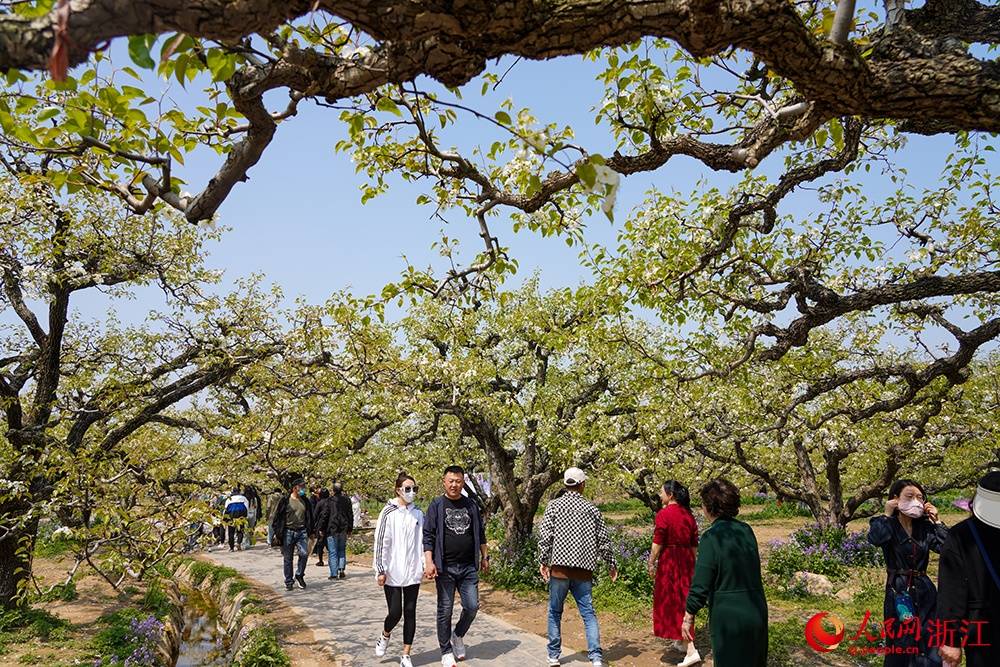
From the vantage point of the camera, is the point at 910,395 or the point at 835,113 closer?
the point at 835,113

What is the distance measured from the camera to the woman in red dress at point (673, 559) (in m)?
7.56

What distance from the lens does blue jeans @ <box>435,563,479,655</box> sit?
276 inches

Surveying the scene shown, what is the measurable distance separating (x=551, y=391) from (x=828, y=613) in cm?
672

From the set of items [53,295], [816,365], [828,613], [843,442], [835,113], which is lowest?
[828,613]

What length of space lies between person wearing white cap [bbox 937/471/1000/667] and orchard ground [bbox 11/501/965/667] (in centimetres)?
375

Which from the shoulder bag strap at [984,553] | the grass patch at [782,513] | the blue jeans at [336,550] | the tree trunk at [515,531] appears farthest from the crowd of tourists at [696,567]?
the grass patch at [782,513]

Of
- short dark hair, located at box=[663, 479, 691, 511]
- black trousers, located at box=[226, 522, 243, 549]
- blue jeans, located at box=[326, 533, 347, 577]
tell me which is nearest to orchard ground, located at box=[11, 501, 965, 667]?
blue jeans, located at box=[326, 533, 347, 577]

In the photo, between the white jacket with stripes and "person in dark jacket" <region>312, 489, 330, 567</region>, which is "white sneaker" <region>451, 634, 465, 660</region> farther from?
"person in dark jacket" <region>312, 489, 330, 567</region>

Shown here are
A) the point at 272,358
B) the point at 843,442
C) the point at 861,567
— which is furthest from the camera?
the point at 843,442

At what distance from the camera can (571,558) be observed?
6824 millimetres

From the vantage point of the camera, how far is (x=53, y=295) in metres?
11.0

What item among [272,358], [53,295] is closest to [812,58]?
[272,358]

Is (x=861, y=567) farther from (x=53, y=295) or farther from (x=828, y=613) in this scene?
(x=53, y=295)

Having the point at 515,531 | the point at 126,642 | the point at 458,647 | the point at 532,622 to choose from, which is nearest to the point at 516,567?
the point at 515,531
